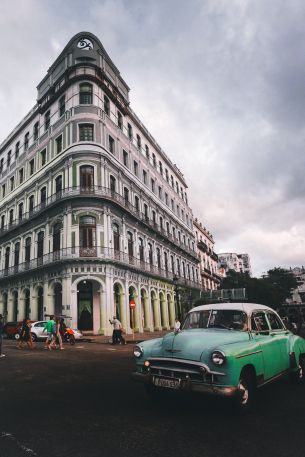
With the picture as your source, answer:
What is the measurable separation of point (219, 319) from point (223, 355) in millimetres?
1432

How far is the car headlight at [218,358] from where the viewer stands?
14.6 feet

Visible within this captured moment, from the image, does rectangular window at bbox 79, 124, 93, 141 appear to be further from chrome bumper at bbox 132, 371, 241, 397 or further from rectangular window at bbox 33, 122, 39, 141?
chrome bumper at bbox 132, 371, 241, 397

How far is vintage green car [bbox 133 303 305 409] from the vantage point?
4.48 metres

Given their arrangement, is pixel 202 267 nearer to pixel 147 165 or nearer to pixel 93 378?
pixel 147 165

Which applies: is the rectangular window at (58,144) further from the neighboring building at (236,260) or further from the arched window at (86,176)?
the neighboring building at (236,260)

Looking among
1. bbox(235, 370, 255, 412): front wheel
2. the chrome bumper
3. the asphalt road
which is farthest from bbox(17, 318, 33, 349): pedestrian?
bbox(235, 370, 255, 412): front wheel

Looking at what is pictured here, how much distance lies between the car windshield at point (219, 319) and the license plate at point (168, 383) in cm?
140

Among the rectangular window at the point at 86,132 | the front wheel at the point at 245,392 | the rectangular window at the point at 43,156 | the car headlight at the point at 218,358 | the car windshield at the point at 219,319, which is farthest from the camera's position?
the rectangular window at the point at 43,156

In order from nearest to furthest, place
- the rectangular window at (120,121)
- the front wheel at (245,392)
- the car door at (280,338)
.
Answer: the front wheel at (245,392), the car door at (280,338), the rectangular window at (120,121)

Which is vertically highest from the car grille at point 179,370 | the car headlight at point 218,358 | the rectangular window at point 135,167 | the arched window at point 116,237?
the rectangular window at point 135,167

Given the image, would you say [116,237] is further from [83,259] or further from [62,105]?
[62,105]

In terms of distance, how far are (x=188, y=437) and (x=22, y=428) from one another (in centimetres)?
206

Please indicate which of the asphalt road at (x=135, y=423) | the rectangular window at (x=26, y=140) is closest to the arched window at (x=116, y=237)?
the rectangular window at (x=26, y=140)

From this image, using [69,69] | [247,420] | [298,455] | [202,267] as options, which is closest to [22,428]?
[247,420]
